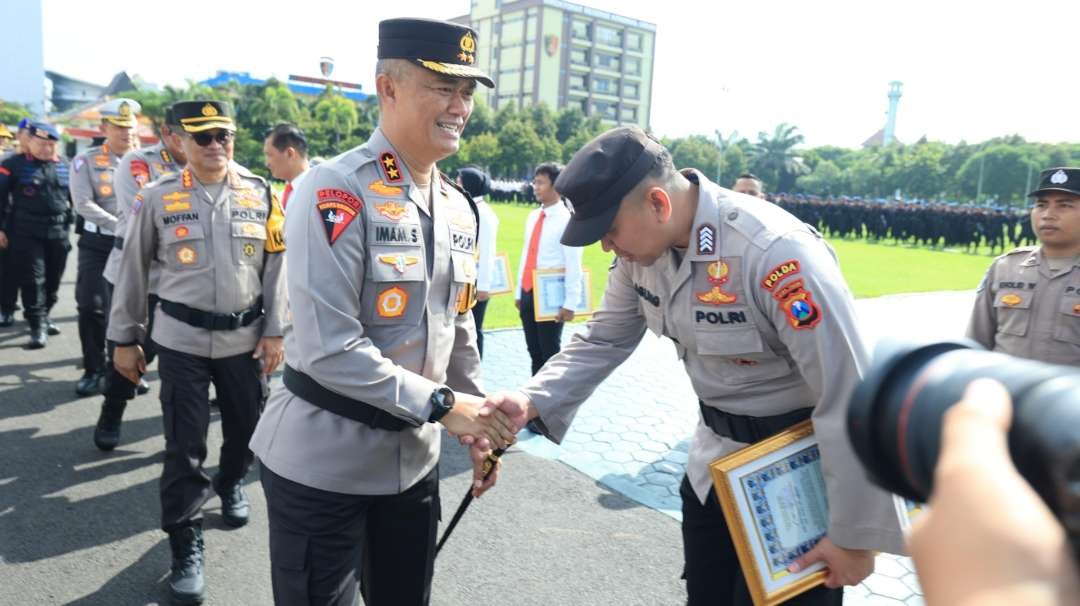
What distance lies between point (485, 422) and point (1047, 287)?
3.31 m

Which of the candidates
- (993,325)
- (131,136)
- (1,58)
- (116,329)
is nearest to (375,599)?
(116,329)

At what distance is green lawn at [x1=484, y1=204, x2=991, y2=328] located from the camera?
1152cm

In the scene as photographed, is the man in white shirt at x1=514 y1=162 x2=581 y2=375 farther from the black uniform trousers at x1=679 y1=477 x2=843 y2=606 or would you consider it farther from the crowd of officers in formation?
the black uniform trousers at x1=679 y1=477 x2=843 y2=606

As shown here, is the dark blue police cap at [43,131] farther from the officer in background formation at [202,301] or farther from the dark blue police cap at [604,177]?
the dark blue police cap at [604,177]

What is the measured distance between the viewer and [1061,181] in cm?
396

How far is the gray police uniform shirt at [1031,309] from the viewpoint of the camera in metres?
3.82

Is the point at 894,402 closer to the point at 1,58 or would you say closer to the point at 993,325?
the point at 993,325

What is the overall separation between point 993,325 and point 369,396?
373cm

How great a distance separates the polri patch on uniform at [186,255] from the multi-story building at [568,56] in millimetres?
91723

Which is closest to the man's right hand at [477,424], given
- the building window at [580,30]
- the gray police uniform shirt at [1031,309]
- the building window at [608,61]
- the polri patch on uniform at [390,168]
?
the polri patch on uniform at [390,168]

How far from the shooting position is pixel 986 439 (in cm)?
58

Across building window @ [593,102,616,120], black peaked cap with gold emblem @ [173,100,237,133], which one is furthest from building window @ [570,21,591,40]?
black peaked cap with gold emblem @ [173,100,237,133]

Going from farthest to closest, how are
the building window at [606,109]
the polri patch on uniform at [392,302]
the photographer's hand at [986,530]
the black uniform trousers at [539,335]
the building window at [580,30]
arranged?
the building window at [606,109]
the building window at [580,30]
the black uniform trousers at [539,335]
the polri patch on uniform at [392,302]
the photographer's hand at [986,530]

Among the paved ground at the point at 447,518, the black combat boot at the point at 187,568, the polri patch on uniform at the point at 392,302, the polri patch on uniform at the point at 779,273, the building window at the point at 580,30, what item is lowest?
the paved ground at the point at 447,518
